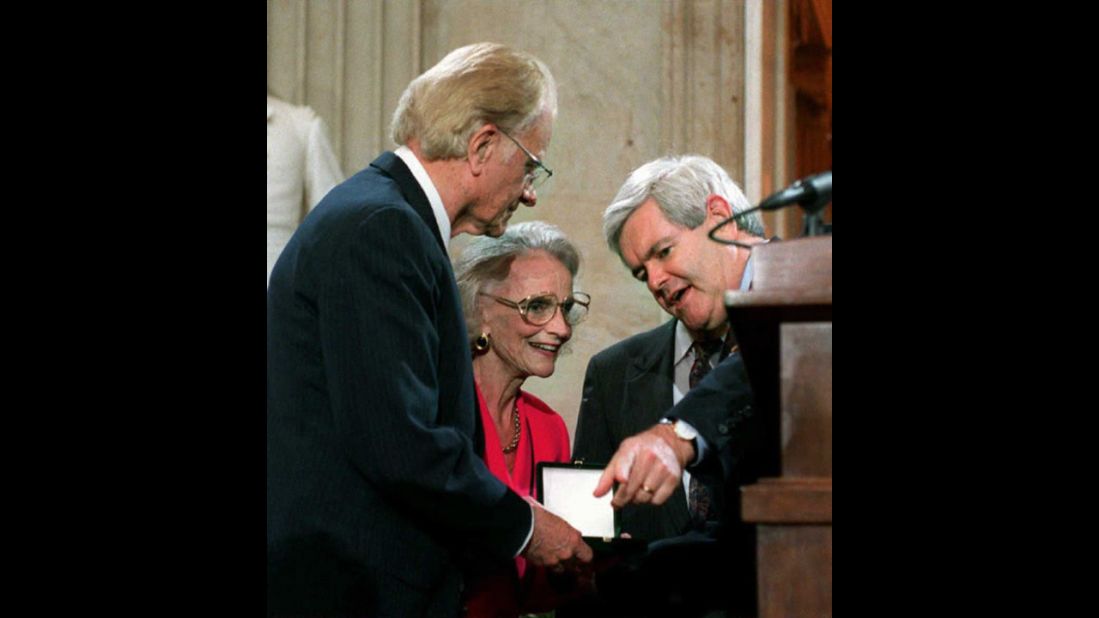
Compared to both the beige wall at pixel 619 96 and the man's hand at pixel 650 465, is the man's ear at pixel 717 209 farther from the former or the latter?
the man's hand at pixel 650 465

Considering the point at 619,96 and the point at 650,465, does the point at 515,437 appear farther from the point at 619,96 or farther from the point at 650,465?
the point at 619,96

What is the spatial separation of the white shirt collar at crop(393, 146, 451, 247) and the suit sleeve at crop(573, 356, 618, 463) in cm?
97

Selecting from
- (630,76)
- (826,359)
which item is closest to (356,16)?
(630,76)

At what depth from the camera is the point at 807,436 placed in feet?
5.54

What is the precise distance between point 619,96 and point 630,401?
3.22ft

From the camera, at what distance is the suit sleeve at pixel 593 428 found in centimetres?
337

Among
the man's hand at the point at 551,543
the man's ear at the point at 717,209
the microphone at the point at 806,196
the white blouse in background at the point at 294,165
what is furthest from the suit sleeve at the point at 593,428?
the microphone at the point at 806,196

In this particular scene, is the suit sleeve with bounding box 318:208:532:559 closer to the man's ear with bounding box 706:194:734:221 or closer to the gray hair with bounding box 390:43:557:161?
the gray hair with bounding box 390:43:557:161

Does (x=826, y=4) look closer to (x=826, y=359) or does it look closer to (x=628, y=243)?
(x=628, y=243)

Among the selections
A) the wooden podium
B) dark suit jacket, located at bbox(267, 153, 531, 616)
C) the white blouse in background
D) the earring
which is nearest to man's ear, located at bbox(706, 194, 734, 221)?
the earring

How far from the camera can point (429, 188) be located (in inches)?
103

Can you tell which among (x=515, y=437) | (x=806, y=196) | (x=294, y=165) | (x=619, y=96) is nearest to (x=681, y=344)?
(x=515, y=437)

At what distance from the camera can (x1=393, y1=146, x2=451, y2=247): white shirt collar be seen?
260 cm
